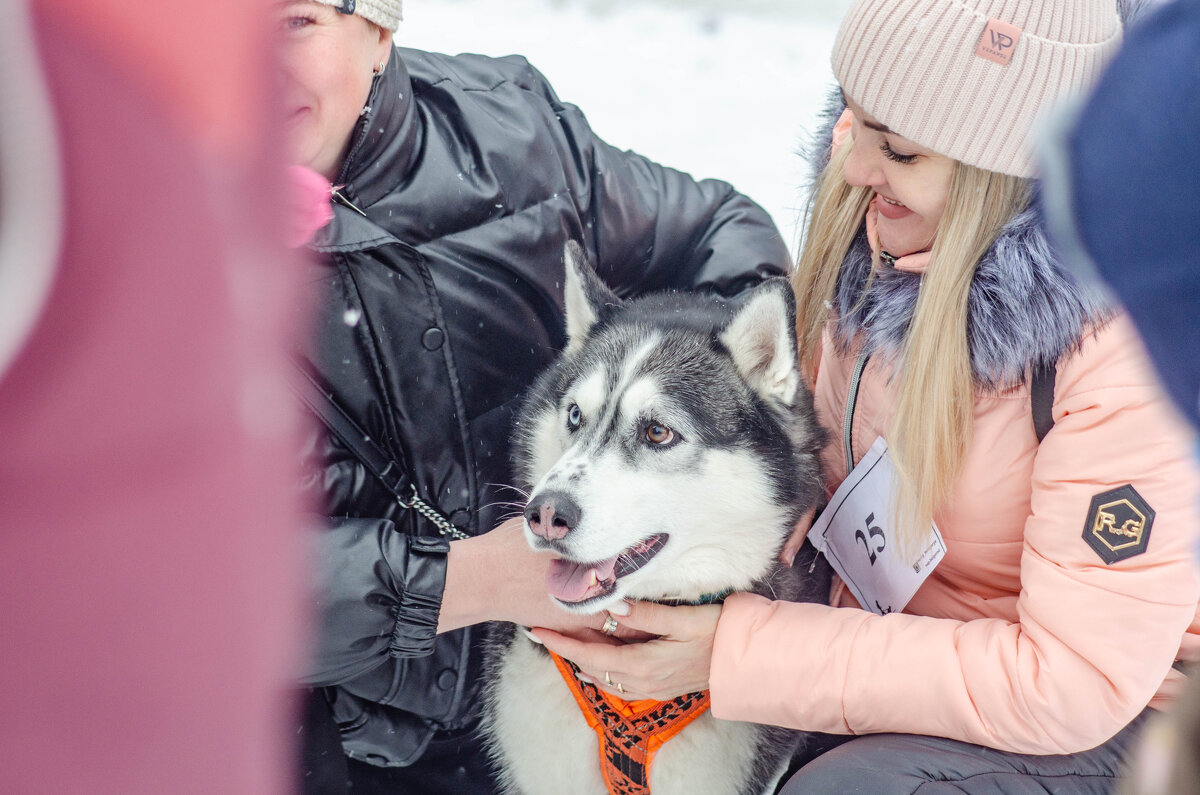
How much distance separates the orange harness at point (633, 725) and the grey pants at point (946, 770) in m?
0.27

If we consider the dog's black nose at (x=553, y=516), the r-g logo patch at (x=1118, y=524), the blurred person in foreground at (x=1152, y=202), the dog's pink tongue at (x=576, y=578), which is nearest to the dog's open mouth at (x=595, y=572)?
the dog's pink tongue at (x=576, y=578)

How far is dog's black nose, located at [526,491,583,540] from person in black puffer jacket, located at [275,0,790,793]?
0.25m

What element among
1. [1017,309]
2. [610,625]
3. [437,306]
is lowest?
[610,625]

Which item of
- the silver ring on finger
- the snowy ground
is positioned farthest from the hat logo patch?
the snowy ground

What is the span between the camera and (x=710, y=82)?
4.23m

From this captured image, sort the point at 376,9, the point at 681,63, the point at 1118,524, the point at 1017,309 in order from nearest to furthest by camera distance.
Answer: the point at 1118,524 < the point at 1017,309 < the point at 376,9 < the point at 681,63

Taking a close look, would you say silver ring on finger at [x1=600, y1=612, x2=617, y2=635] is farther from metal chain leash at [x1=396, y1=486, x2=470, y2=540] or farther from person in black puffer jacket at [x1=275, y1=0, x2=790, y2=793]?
metal chain leash at [x1=396, y1=486, x2=470, y2=540]

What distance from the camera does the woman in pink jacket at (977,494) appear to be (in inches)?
52.6

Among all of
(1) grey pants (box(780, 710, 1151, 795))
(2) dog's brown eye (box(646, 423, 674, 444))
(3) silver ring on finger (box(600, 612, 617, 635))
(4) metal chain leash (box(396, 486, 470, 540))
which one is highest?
(2) dog's brown eye (box(646, 423, 674, 444))

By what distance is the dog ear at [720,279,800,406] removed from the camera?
63.7 inches

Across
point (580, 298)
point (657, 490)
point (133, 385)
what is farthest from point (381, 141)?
point (133, 385)

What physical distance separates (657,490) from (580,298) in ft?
1.56

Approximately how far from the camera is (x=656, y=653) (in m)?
1.65

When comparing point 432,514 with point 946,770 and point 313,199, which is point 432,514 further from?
point 946,770
